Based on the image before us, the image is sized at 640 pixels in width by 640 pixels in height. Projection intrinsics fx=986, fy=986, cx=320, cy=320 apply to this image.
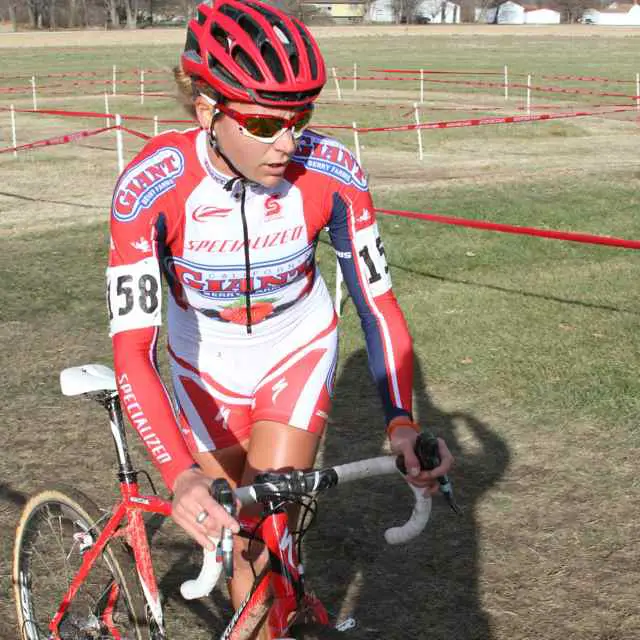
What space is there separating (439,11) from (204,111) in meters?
143

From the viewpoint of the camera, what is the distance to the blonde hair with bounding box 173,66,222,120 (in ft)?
9.32

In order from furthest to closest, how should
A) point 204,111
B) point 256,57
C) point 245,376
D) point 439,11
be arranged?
1. point 439,11
2. point 245,376
3. point 204,111
4. point 256,57

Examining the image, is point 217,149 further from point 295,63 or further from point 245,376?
point 245,376

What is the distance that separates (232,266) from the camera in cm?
314

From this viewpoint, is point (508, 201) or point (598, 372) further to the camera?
point (508, 201)

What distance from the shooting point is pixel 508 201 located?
48.7ft

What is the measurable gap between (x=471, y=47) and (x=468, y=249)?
2384 inches

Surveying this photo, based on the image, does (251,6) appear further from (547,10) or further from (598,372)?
(547,10)

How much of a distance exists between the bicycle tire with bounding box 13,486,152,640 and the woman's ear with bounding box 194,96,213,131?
4.48 feet

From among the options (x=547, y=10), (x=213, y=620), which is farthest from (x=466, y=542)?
(x=547, y=10)

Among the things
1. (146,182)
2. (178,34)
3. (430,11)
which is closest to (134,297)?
(146,182)

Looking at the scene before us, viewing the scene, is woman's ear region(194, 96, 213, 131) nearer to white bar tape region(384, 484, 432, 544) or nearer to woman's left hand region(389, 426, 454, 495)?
woman's left hand region(389, 426, 454, 495)

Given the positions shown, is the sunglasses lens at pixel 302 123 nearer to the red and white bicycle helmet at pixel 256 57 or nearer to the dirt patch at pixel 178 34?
the red and white bicycle helmet at pixel 256 57

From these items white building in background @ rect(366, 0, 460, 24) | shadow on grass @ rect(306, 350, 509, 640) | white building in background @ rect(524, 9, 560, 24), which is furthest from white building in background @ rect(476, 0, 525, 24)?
shadow on grass @ rect(306, 350, 509, 640)
